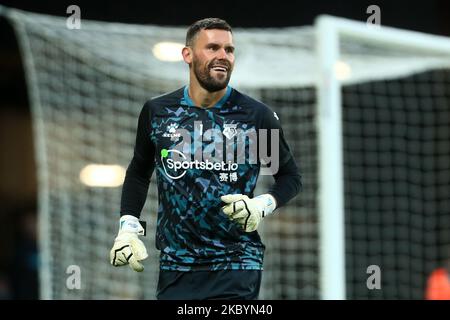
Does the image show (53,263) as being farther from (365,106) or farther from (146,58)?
(365,106)

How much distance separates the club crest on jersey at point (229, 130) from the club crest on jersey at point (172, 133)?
0.55ft

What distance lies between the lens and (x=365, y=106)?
7555 mm

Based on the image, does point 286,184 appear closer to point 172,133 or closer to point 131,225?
point 172,133

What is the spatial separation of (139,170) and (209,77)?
0.47 metres

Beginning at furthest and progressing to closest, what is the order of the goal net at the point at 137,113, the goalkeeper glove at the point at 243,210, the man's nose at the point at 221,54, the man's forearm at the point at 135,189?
1. the goal net at the point at 137,113
2. the man's forearm at the point at 135,189
3. the man's nose at the point at 221,54
4. the goalkeeper glove at the point at 243,210

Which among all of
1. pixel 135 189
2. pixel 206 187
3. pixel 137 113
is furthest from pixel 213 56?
pixel 137 113

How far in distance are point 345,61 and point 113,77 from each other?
1.60 metres

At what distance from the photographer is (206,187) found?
311 cm

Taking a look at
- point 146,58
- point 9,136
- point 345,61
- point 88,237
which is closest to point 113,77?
point 146,58

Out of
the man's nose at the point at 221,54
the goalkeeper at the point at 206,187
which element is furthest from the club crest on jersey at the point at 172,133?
the man's nose at the point at 221,54

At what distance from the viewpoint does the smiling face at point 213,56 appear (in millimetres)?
3104

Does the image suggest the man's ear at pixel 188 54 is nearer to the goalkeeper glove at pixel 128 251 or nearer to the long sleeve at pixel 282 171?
the long sleeve at pixel 282 171

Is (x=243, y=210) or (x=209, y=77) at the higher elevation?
(x=209, y=77)
